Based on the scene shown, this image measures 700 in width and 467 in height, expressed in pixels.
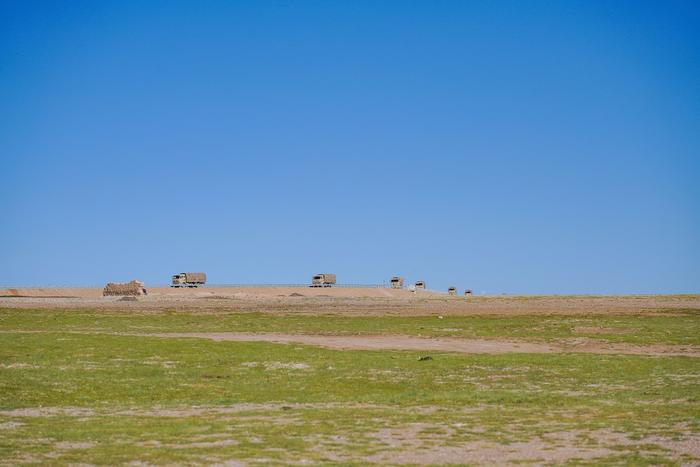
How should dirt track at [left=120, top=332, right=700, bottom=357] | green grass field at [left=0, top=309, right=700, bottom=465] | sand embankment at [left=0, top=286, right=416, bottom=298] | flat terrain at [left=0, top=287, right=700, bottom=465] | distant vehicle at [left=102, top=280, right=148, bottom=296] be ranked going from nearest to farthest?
green grass field at [left=0, top=309, right=700, bottom=465] → flat terrain at [left=0, top=287, right=700, bottom=465] → dirt track at [left=120, top=332, right=700, bottom=357] → distant vehicle at [left=102, top=280, right=148, bottom=296] → sand embankment at [left=0, top=286, right=416, bottom=298]

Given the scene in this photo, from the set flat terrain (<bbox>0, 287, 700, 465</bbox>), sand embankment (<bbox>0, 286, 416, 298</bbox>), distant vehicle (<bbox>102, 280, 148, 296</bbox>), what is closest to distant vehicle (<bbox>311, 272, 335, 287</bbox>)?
sand embankment (<bbox>0, 286, 416, 298</bbox>)

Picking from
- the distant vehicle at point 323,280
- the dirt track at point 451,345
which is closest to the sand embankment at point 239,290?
the distant vehicle at point 323,280

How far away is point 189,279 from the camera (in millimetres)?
156750

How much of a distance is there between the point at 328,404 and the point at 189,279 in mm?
132771

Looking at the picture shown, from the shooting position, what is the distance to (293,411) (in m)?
25.8

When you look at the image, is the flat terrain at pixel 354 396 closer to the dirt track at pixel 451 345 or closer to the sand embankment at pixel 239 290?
the dirt track at pixel 451 345

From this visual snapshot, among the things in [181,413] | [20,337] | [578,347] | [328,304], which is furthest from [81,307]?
[181,413]

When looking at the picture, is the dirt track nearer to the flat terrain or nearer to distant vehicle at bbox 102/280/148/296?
the flat terrain

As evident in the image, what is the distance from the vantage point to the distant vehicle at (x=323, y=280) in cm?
15771

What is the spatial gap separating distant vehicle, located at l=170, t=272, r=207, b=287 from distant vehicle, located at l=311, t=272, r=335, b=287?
74.5ft

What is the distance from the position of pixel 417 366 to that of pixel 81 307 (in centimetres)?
6570

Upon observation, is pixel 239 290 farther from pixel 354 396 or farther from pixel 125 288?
pixel 354 396

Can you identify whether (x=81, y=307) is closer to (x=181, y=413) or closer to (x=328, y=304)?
(x=328, y=304)

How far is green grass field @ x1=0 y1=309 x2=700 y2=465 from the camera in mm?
18391
